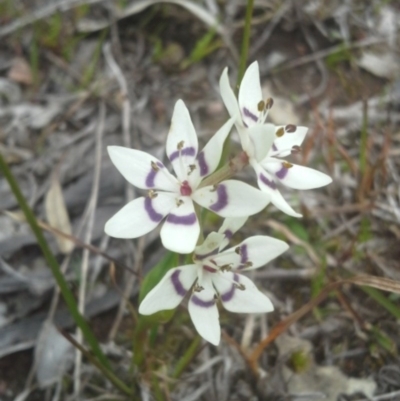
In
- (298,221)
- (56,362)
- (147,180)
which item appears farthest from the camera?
(298,221)

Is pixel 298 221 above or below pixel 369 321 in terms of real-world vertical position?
above

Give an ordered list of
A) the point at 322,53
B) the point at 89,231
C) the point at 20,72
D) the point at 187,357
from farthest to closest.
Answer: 1. the point at 322,53
2. the point at 20,72
3. the point at 89,231
4. the point at 187,357

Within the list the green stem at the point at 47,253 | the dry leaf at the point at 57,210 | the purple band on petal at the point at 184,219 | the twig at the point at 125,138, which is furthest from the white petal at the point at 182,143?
the dry leaf at the point at 57,210

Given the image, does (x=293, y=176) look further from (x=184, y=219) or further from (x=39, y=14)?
(x=39, y=14)

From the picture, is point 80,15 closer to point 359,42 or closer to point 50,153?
point 50,153

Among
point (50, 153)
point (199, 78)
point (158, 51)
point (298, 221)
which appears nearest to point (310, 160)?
point (298, 221)

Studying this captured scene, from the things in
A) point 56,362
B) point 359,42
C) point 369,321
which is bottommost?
point 369,321

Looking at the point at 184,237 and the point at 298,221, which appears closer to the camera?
the point at 184,237

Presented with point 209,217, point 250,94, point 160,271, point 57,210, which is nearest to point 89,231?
point 57,210
